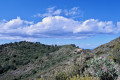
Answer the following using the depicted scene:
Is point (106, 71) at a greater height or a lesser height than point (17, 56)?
greater

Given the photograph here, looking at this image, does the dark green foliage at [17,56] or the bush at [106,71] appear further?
the dark green foliage at [17,56]

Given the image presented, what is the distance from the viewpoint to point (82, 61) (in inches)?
386

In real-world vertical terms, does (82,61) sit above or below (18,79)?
above

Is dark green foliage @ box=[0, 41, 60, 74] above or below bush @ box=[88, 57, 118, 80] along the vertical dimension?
below

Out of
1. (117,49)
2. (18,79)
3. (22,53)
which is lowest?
(18,79)

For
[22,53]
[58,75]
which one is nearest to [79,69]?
[58,75]

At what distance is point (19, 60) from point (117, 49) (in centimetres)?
2800

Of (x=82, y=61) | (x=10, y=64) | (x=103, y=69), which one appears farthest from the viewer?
(x=10, y=64)

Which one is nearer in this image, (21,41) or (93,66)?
(93,66)

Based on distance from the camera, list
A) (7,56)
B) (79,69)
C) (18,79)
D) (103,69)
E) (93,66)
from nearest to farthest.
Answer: (103,69) < (93,66) < (79,69) < (18,79) < (7,56)

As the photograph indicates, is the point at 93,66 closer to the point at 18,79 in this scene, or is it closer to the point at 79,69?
the point at 79,69

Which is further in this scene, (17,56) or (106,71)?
(17,56)

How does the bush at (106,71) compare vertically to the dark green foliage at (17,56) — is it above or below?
above

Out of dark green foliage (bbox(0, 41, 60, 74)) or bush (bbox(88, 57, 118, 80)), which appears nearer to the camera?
bush (bbox(88, 57, 118, 80))
